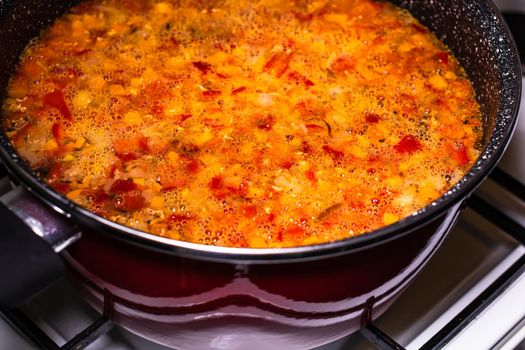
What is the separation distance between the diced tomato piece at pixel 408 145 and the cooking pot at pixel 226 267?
14 cm

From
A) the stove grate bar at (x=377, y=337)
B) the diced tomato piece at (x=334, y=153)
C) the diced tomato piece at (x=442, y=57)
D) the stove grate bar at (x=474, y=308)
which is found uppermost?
the diced tomato piece at (x=442, y=57)

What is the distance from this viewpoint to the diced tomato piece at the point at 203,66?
1339mm

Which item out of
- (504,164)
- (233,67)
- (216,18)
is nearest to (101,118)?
(233,67)

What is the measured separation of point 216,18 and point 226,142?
0.39 meters

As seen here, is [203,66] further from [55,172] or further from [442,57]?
[442,57]

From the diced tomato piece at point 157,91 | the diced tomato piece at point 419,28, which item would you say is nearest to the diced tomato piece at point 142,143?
the diced tomato piece at point 157,91

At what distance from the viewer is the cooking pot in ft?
2.79

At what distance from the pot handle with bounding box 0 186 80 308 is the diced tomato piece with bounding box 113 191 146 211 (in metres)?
0.19

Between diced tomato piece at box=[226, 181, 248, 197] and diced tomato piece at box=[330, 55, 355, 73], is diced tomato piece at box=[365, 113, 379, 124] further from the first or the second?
diced tomato piece at box=[226, 181, 248, 197]

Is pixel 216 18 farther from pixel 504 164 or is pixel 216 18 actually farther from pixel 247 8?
pixel 504 164

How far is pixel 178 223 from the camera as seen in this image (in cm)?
106

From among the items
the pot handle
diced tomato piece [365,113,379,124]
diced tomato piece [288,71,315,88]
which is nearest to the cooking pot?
the pot handle

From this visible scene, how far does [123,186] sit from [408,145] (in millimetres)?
509

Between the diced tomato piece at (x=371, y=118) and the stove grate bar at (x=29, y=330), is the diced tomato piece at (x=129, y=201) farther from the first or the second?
the diced tomato piece at (x=371, y=118)
